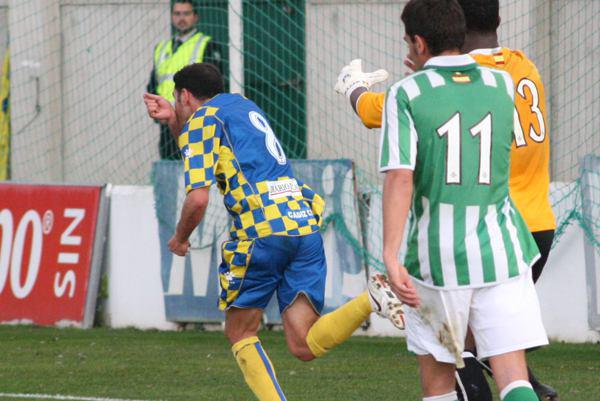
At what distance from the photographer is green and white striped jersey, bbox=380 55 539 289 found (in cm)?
443

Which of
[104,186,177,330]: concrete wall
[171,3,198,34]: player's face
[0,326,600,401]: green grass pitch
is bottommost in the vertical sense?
[0,326,600,401]: green grass pitch

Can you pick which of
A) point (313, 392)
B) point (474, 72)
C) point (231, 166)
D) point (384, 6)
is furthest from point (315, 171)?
point (474, 72)

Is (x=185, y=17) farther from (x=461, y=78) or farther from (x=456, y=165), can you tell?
(x=456, y=165)

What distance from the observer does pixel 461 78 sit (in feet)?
14.8

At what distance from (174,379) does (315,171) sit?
2324 mm

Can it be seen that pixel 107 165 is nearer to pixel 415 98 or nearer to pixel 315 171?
pixel 315 171

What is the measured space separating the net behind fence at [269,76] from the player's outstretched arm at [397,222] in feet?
15.7

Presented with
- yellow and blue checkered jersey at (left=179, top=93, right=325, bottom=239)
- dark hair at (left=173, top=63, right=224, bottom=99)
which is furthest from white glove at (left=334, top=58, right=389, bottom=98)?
dark hair at (left=173, top=63, right=224, bottom=99)

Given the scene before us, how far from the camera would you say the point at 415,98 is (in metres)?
4.43

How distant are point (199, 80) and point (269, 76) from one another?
4652 mm

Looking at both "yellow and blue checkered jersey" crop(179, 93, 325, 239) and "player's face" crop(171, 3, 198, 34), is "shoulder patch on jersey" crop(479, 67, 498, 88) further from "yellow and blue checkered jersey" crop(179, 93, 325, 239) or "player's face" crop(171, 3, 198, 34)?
"player's face" crop(171, 3, 198, 34)

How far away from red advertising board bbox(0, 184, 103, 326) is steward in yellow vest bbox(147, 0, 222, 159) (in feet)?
3.11

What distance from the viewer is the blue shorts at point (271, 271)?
625 centimetres

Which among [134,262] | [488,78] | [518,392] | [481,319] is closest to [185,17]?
[134,262]
